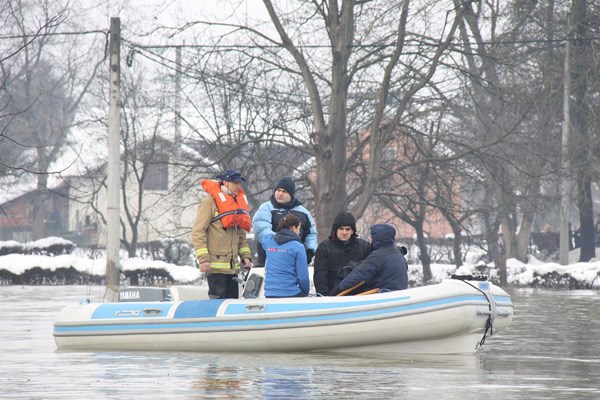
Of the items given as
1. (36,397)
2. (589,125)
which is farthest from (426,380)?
(589,125)

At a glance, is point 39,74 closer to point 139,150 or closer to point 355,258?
point 139,150

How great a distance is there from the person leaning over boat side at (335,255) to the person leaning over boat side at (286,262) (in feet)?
0.68

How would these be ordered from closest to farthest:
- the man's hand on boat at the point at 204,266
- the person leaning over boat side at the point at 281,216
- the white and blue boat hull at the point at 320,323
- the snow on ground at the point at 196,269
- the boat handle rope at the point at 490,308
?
the white and blue boat hull at the point at 320,323, the boat handle rope at the point at 490,308, the man's hand on boat at the point at 204,266, the person leaning over boat side at the point at 281,216, the snow on ground at the point at 196,269

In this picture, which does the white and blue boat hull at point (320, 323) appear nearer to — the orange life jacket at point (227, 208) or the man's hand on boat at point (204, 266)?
the man's hand on boat at point (204, 266)

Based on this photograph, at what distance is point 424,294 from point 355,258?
41.7 inches

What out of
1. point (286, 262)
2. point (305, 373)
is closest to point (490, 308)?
point (286, 262)

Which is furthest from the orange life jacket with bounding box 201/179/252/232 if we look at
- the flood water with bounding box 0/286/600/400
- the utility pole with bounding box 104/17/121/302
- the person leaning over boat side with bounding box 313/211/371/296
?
the utility pole with bounding box 104/17/121/302

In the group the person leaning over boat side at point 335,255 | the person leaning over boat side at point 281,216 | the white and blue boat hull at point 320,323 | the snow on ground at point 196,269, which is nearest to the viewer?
the white and blue boat hull at point 320,323

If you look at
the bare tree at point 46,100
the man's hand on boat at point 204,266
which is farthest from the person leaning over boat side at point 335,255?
the bare tree at point 46,100

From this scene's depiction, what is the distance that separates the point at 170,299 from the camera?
15977 millimetres

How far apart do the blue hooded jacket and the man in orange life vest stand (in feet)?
1.77

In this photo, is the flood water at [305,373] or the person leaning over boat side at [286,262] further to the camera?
the person leaning over boat side at [286,262]

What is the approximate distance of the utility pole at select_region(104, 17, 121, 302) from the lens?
25.8m

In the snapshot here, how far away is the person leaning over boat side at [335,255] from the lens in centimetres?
1492
